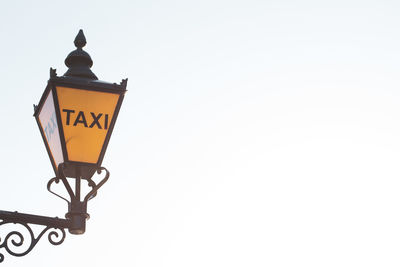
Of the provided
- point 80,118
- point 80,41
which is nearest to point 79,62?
point 80,41

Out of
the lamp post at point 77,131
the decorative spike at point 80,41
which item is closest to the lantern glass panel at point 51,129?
the lamp post at point 77,131

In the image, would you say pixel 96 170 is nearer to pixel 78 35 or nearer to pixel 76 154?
pixel 76 154

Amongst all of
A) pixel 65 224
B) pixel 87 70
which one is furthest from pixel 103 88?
pixel 65 224

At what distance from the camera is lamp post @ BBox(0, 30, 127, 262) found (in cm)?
365

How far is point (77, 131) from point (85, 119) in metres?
0.09

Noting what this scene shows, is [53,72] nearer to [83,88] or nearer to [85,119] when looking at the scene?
[83,88]

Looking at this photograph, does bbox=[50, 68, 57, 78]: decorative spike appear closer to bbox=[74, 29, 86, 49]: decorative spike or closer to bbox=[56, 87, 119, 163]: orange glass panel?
bbox=[56, 87, 119, 163]: orange glass panel

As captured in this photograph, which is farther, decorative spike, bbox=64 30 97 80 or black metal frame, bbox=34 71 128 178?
decorative spike, bbox=64 30 97 80

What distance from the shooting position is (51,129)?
3.80 meters

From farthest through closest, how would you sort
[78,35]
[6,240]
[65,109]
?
[78,35] → [65,109] → [6,240]

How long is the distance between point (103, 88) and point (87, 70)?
22 centimetres

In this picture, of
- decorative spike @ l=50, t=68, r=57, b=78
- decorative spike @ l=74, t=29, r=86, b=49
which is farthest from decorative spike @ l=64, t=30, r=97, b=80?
decorative spike @ l=50, t=68, r=57, b=78

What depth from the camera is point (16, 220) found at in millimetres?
3543

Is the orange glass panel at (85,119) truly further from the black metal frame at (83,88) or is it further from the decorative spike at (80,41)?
the decorative spike at (80,41)
